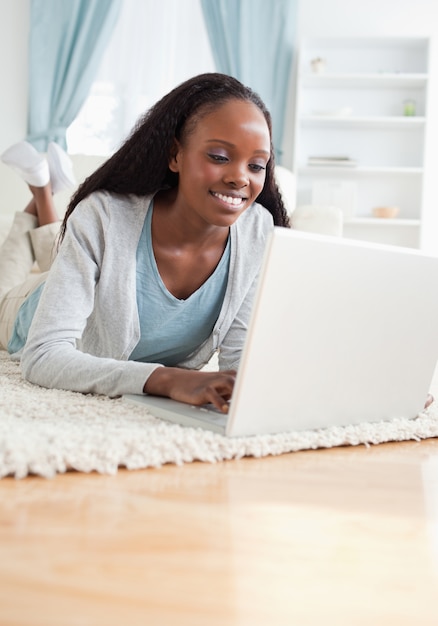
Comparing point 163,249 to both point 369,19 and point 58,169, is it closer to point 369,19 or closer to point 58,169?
point 58,169

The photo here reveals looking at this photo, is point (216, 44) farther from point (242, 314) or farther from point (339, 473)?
point (339, 473)

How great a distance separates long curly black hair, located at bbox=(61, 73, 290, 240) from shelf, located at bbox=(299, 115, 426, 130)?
12.8ft

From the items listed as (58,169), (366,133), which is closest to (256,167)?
(58,169)

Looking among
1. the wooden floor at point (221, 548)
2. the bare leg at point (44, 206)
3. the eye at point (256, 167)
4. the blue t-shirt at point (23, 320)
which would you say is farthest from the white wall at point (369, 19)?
the wooden floor at point (221, 548)

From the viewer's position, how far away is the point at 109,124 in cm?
552

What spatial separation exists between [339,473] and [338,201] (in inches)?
181

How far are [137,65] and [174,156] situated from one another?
432 centimetres

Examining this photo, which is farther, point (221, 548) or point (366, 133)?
point (366, 133)

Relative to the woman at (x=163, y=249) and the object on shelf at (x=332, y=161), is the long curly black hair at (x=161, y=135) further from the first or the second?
the object on shelf at (x=332, y=161)

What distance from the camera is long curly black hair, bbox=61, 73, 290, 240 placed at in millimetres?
1418

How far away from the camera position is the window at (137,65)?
5516 mm

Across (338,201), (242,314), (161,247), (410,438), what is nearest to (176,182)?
(161,247)

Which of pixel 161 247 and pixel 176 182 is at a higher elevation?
pixel 176 182

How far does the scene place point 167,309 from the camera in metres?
1.52
